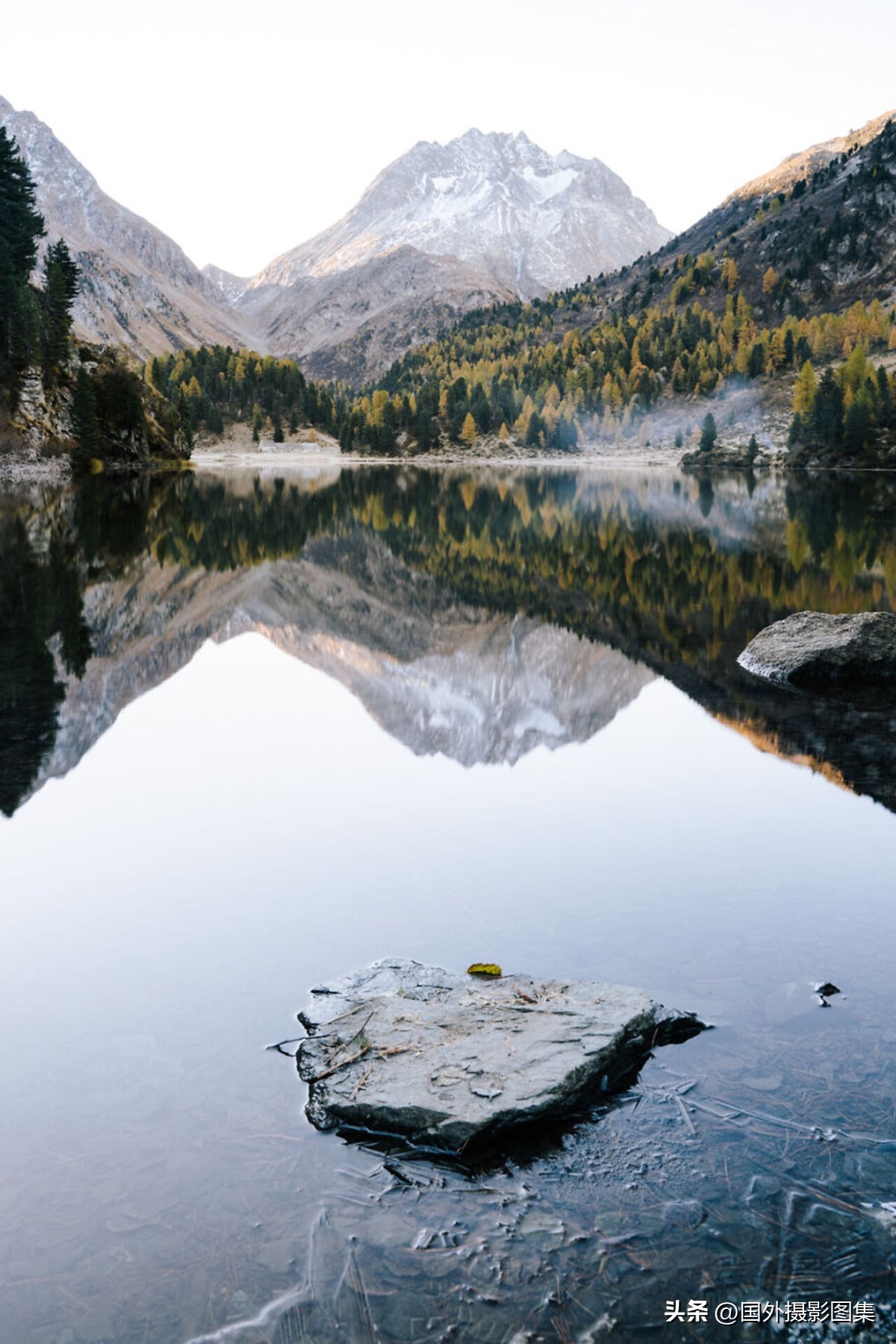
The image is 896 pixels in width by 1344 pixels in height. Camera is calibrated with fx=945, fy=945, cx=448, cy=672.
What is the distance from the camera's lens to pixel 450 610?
25.5 m

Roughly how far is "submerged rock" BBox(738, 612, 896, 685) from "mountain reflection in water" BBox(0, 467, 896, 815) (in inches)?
27.1

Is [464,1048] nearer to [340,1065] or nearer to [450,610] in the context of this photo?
[340,1065]

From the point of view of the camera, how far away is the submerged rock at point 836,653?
17.7m

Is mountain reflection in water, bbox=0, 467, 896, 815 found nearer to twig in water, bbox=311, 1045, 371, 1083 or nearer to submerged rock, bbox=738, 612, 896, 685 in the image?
submerged rock, bbox=738, 612, 896, 685

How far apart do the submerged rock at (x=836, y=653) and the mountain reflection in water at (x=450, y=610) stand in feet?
2.26

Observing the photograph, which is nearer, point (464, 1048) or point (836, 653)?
point (464, 1048)

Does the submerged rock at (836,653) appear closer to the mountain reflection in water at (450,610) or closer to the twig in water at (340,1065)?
the mountain reflection in water at (450,610)

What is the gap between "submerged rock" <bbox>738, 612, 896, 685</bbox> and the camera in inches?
697

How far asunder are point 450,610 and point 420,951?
1788 cm

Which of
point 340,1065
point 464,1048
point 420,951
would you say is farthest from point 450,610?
point 340,1065

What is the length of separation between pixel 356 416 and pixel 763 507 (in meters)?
135

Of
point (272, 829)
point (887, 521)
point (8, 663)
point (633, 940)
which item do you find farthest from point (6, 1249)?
point (887, 521)

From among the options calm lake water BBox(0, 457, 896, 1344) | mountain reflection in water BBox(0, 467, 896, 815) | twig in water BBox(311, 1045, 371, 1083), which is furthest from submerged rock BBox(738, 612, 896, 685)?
twig in water BBox(311, 1045, 371, 1083)

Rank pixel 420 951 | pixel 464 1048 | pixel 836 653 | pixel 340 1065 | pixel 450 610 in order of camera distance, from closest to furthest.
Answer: pixel 340 1065
pixel 464 1048
pixel 420 951
pixel 836 653
pixel 450 610
